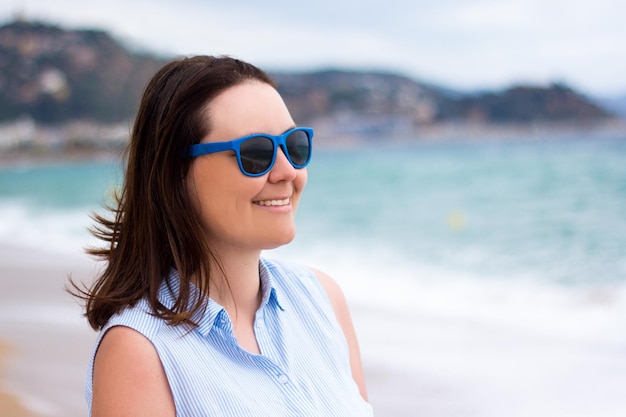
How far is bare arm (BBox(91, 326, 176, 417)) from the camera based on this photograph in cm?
114

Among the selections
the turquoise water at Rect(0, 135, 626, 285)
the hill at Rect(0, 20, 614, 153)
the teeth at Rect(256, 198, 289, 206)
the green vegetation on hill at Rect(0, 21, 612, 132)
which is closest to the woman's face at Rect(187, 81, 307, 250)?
the teeth at Rect(256, 198, 289, 206)

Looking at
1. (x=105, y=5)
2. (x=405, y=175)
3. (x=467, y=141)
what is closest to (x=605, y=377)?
(x=405, y=175)

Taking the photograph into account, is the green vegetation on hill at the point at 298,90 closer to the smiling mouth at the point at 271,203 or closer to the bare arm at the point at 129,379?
the smiling mouth at the point at 271,203

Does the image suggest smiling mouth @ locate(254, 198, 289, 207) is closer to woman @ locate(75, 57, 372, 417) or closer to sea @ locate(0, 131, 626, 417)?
woman @ locate(75, 57, 372, 417)

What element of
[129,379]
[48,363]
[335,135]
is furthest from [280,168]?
[335,135]

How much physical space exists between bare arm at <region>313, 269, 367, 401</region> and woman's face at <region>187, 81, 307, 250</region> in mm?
302

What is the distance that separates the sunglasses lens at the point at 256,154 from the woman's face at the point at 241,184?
16 mm

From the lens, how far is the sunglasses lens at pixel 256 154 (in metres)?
1.29

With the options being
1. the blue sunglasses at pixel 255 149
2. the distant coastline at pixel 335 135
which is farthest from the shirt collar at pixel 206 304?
the distant coastline at pixel 335 135

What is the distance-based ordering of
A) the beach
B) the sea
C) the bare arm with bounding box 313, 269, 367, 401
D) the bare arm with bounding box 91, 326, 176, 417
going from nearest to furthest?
the bare arm with bounding box 91, 326, 176, 417 < the bare arm with bounding box 313, 269, 367, 401 < the beach < the sea

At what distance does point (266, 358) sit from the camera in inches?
50.9

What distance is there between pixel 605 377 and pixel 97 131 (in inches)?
1554

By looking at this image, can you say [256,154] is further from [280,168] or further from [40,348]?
[40,348]

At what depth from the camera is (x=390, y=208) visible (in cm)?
2169
